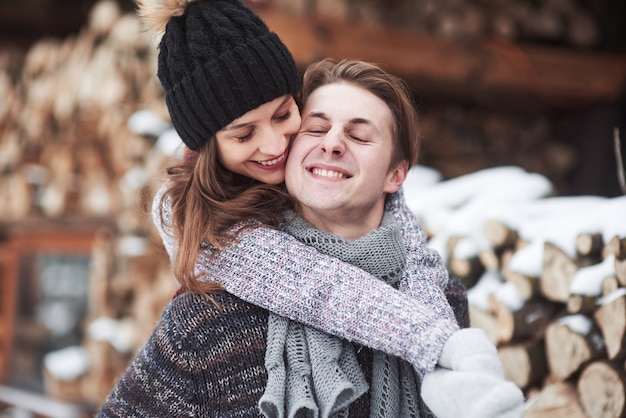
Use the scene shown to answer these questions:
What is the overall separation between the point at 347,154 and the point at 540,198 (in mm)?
1563

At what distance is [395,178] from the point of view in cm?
166

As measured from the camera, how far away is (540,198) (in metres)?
2.89

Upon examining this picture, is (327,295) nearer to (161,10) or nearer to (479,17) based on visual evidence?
(161,10)

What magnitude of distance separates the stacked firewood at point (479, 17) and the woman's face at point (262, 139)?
2415 mm

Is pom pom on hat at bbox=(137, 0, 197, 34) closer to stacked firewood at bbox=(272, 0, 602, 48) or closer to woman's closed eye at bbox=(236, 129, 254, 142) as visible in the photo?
woman's closed eye at bbox=(236, 129, 254, 142)

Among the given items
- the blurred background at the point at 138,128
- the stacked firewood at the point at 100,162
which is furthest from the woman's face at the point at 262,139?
the blurred background at the point at 138,128

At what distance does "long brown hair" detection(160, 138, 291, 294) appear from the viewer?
1.53 metres

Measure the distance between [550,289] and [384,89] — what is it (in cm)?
92

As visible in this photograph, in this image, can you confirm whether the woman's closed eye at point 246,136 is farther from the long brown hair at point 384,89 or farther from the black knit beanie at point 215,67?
the long brown hair at point 384,89

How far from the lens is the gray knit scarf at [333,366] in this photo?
137 cm

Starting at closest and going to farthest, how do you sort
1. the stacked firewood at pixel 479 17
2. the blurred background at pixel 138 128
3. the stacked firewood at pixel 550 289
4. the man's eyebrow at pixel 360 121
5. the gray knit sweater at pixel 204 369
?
the gray knit sweater at pixel 204 369
the man's eyebrow at pixel 360 121
the stacked firewood at pixel 550 289
the blurred background at pixel 138 128
the stacked firewood at pixel 479 17

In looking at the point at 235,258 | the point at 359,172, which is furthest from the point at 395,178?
the point at 235,258

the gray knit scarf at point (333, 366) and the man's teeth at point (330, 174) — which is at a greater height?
the man's teeth at point (330, 174)

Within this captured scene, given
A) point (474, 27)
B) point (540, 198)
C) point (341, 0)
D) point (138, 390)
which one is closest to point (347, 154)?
point (138, 390)
